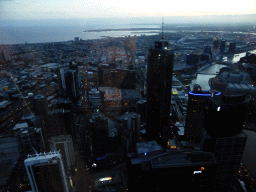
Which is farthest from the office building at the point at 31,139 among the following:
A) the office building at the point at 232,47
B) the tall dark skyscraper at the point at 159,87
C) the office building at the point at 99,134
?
the office building at the point at 232,47

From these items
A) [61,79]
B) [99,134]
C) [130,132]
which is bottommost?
[99,134]

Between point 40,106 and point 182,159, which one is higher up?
point 182,159

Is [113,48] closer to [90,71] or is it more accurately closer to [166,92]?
[90,71]

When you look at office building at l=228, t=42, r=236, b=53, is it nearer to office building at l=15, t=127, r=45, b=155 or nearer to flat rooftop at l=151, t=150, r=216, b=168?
flat rooftop at l=151, t=150, r=216, b=168

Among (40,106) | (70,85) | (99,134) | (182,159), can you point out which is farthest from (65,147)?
(70,85)

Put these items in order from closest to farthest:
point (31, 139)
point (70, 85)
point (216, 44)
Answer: point (31, 139)
point (70, 85)
point (216, 44)

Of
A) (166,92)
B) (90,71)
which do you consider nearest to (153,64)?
(166,92)

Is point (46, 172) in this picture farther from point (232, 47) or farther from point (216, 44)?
point (216, 44)
